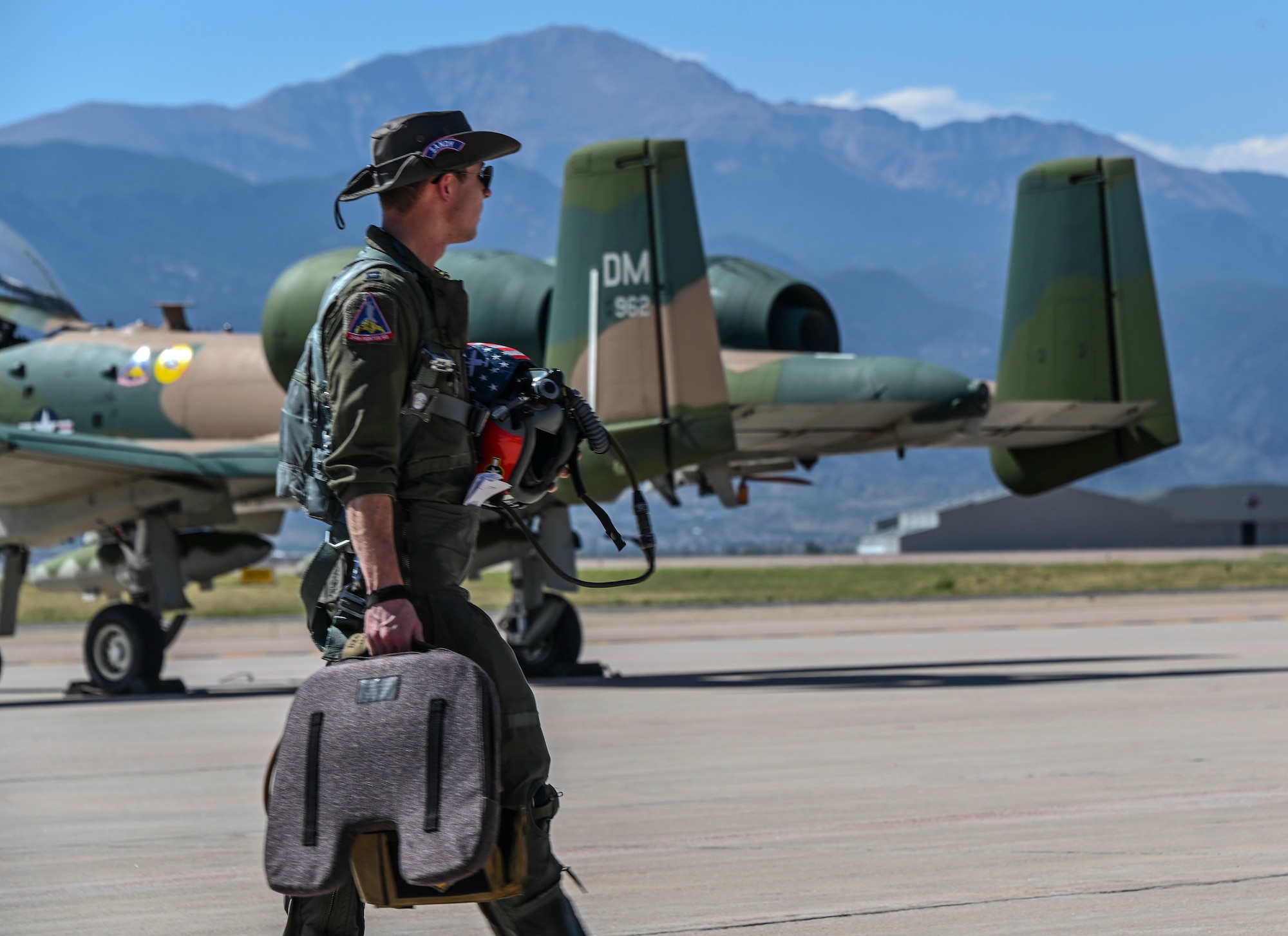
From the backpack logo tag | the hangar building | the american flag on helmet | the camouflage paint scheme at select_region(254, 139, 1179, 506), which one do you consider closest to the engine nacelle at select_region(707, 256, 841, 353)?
the camouflage paint scheme at select_region(254, 139, 1179, 506)

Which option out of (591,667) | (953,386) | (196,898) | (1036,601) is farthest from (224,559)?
(1036,601)

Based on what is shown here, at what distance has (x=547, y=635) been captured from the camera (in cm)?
1680

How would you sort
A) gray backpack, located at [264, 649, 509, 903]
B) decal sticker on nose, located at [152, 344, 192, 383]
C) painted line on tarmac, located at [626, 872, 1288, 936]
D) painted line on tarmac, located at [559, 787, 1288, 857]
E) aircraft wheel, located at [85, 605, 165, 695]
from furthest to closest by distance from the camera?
decal sticker on nose, located at [152, 344, 192, 383] → aircraft wheel, located at [85, 605, 165, 695] → painted line on tarmac, located at [559, 787, 1288, 857] → painted line on tarmac, located at [626, 872, 1288, 936] → gray backpack, located at [264, 649, 509, 903]

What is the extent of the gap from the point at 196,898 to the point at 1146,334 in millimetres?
14242

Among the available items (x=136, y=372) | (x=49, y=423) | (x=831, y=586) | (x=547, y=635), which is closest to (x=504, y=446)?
(x=547, y=635)

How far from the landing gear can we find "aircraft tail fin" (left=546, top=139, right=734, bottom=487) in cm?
280

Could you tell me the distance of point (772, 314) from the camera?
17172 mm

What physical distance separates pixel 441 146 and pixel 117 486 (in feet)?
42.8

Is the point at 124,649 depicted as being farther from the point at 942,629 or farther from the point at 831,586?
the point at 831,586

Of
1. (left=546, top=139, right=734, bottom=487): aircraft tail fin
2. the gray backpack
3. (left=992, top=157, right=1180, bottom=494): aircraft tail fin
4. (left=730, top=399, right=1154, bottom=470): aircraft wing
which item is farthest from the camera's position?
(left=992, top=157, right=1180, bottom=494): aircraft tail fin

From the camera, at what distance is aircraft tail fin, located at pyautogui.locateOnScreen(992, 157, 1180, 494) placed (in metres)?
17.5

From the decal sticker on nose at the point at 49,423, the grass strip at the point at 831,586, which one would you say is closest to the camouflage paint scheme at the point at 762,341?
the decal sticker on nose at the point at 49,423

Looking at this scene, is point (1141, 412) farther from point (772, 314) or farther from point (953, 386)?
point (772, 314)

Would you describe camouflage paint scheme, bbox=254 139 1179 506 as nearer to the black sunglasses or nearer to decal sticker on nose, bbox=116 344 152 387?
decal sticker on nose, bbox=116 344 152 387
